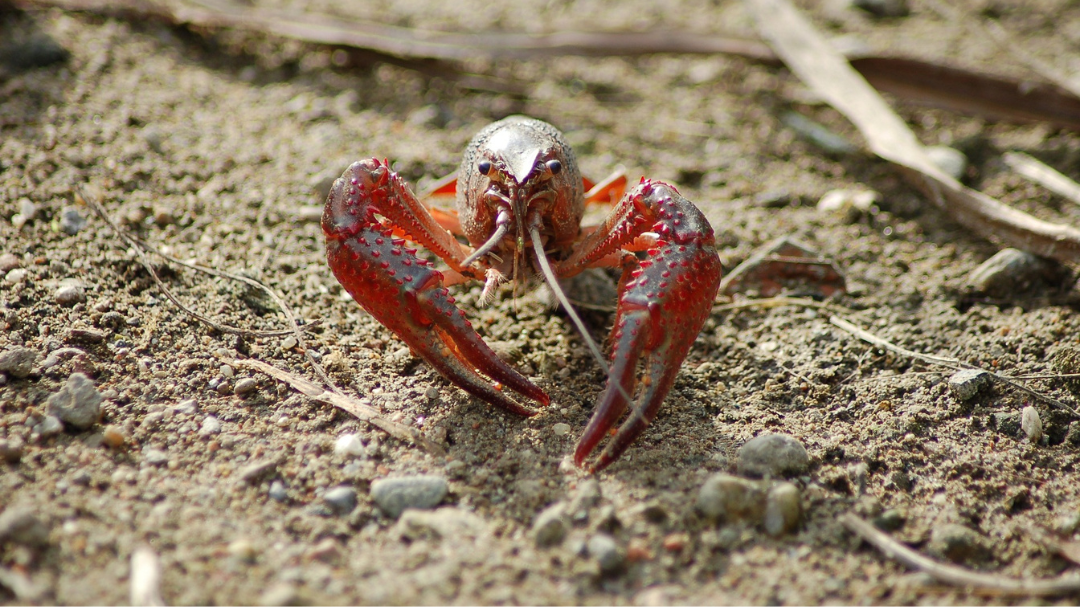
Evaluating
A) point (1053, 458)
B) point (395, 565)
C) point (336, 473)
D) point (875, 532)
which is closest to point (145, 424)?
point (336, 473)

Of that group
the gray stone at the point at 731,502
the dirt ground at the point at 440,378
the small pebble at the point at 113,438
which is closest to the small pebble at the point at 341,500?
the dirt ground at the point at 440,378

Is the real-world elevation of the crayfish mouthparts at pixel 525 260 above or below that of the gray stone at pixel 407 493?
above

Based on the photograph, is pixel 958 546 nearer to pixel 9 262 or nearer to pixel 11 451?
pixel 11 451

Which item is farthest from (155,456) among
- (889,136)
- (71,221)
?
(889,136)

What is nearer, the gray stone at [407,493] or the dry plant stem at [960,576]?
the dry plant stem at [960,576]

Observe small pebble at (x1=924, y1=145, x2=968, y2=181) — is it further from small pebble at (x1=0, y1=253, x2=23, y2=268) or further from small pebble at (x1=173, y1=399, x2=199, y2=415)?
small pebble at (x1=0, y1=253, x2=23, y2=268)

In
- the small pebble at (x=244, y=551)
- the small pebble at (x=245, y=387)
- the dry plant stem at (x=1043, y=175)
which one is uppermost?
the dry plant stem at (x=1043, y=175)

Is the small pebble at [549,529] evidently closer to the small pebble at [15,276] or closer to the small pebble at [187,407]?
the small pebble at [187,407]

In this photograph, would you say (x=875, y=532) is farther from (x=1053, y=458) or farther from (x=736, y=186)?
(x=736, y=186)
